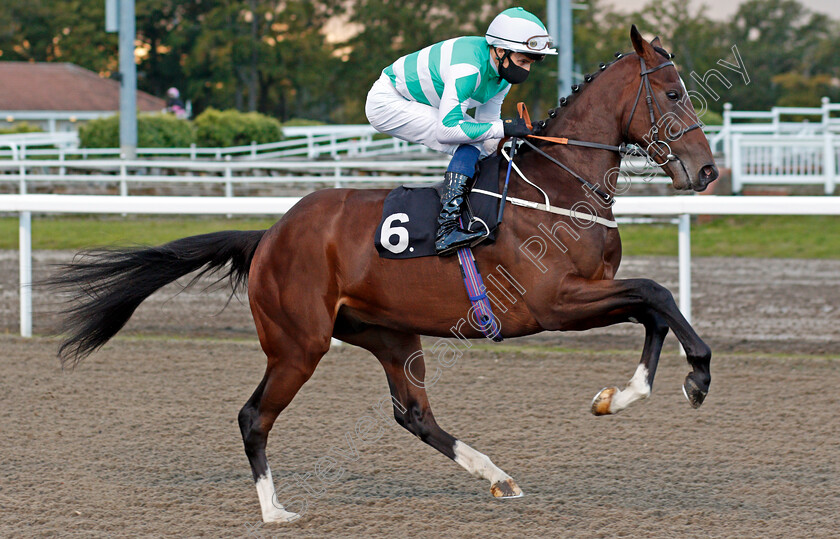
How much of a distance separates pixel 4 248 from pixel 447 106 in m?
11.1

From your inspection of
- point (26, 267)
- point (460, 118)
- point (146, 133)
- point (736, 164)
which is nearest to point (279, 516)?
point (460, 118)

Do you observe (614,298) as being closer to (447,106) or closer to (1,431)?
(447,106)

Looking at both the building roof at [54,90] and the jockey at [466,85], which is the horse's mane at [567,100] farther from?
the building roof at [54,90]

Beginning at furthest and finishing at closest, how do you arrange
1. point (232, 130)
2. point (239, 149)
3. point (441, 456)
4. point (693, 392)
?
point (232, 130)
point (239, 149)
point (441, 456)
point (693, 392)

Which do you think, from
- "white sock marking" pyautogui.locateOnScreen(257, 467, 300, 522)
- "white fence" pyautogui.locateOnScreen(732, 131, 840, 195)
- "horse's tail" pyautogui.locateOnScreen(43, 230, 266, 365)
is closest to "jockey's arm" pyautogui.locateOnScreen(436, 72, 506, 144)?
"horse's tail" pyautogui.locateOnScreen(43, 230, 266, 365)

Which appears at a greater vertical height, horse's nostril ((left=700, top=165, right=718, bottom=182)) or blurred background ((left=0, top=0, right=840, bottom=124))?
blurred background ((left=0, top=0, right=840, bottom=124))

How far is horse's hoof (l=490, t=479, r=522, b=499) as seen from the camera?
394 cm

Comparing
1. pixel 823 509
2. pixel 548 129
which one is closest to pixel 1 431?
pixel 548 129

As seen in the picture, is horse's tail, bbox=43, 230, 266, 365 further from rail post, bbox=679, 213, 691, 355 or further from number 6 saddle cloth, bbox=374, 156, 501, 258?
rail post, bbox=679, 213, 691, 355

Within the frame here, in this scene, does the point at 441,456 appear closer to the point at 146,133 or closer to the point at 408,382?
the point at 408,382

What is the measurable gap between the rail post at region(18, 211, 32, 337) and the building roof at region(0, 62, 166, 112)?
42283mm

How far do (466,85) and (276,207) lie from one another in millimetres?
3363

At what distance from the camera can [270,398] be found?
3.96 metres

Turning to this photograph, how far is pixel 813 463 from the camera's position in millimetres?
4344
